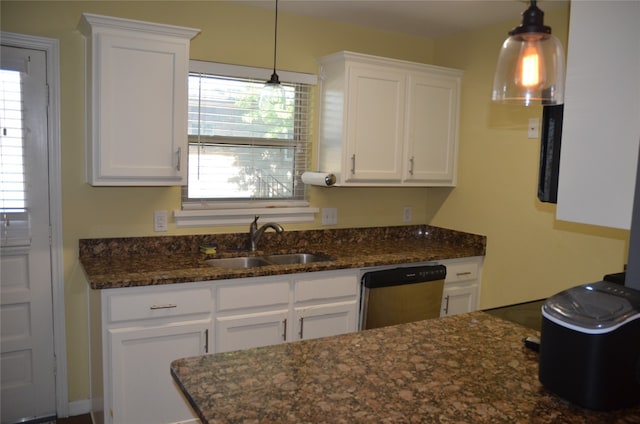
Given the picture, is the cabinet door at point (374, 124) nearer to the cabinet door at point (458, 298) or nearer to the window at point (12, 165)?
the cabinet door at point (458, 298)

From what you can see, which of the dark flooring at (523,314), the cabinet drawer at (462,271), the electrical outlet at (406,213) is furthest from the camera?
the electrical outlet at (406,213)

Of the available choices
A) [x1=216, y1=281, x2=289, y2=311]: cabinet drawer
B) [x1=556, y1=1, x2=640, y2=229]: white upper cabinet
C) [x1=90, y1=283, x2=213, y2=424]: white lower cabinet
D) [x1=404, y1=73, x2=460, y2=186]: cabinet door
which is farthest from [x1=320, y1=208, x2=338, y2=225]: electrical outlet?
[x1=556, y1=1, x2=640, y2=229]: white upper cabinet

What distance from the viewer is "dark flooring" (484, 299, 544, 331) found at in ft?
6.58

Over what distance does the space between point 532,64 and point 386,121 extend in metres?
2.31

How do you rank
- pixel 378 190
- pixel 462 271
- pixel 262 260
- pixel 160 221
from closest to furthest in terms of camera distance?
1. pixel 160 221
2. pixel 262 260
3. pixel 462 271
4. pixel 378 190

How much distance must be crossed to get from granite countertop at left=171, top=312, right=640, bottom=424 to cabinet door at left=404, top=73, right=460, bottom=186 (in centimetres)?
201

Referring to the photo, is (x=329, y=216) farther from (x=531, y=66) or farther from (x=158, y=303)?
(x=531, y=66)

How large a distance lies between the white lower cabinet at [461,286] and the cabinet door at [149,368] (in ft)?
5.49

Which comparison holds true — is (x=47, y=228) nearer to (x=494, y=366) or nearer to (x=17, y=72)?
(x=17, y=72)

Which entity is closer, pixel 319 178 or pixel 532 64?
pixel 532 64

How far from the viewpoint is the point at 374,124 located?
348cm

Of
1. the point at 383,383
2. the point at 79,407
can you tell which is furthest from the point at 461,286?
the point at 79,407

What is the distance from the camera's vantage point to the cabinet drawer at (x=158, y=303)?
249 centimetres

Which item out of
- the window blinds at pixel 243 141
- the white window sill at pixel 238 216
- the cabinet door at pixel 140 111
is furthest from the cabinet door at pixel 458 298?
the cabinet door at pixel 140 111
